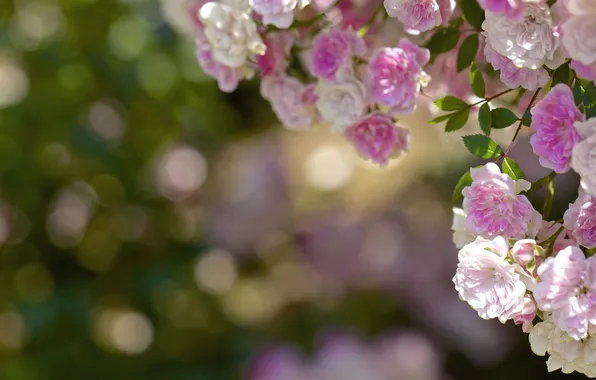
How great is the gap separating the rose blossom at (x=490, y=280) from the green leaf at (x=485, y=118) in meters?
0.08

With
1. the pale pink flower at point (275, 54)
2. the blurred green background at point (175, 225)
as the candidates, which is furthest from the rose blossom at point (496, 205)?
the blurred green background at point (175, 225)

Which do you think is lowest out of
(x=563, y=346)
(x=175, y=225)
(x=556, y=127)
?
(x=175, y=225)

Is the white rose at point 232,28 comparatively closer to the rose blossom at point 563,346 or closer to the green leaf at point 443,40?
the green leaf at point 443,40

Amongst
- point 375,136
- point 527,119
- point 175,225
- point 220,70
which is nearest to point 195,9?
point 220,70

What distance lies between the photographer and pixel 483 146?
530mm

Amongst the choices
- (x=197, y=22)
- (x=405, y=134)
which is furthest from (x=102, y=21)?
(x=405, y=134)

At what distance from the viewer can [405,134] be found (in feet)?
2.11

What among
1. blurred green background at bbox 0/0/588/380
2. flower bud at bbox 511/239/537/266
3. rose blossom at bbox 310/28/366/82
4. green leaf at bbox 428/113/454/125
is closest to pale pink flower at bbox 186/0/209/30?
rose blossom at bbox 310/28/366/82

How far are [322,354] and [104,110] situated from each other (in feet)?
1.82

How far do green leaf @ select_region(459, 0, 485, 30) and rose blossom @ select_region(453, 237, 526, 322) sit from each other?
17 centimetres

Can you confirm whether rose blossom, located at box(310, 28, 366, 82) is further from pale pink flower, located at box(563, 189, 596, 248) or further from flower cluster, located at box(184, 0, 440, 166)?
pale pink flower, located at box(563, 189, 596, 248)

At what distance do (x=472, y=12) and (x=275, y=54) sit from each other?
16cm

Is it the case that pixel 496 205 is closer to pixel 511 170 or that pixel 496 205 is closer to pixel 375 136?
pixel 511 170

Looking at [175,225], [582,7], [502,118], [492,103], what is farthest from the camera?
[175,225]
